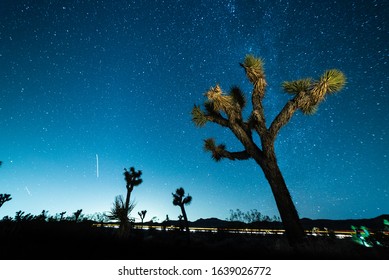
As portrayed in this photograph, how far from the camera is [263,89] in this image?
26.2ft

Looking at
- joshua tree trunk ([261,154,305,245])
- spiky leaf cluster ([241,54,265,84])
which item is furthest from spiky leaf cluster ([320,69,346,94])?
joshua tree trunk ([261,154,305,245])

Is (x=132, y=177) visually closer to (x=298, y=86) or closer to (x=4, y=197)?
(x=4, y=197)

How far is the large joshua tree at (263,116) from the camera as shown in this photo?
6.34m

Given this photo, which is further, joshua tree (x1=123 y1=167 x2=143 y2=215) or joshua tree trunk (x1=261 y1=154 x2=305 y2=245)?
joshua tree (x1=123 y1=167 x2=143 y2=215)

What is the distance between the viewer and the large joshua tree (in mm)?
6340

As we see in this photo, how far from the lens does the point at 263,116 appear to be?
302 inches

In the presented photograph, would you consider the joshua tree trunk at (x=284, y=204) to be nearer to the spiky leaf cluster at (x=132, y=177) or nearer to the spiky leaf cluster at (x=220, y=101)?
the spiky leaf cluster at (x=220, y=101)

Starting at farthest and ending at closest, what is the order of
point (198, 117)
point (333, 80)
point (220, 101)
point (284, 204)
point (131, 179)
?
1. point (131, 179)
2. point (198, 117)
3. point (220, 101)
4. point (333, 80)
5. point (284, 204)

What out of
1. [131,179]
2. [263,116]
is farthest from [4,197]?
[263,116]

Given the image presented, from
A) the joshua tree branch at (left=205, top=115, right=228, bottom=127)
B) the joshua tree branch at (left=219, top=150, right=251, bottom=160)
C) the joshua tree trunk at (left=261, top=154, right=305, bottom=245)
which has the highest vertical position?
the joshua tree branch at (left=205, top=115, right=228, bottom=127)

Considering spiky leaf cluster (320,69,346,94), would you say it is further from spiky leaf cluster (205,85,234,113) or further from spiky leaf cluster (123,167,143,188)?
spiky leaf cluster (123,167,143,188)
